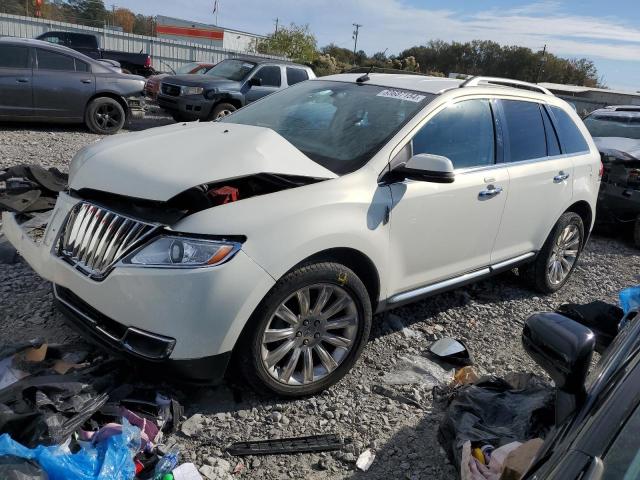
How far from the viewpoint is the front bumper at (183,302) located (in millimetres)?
2521

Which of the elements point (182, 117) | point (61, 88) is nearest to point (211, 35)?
point (182, 117)

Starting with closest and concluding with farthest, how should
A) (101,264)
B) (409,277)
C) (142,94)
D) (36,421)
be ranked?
1. (36,421)
2. (101,264)
3. (409,277)
4. (142,94)

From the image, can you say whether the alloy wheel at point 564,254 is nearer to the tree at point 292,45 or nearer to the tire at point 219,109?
the tire at point 219,109

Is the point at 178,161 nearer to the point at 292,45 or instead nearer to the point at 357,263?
the point at 357,263

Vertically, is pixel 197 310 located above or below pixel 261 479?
above

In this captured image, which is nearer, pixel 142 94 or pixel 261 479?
pixel 261 479

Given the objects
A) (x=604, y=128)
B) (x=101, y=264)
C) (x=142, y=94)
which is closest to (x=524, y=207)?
(x=101, y=264)

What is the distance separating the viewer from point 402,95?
3.78 m

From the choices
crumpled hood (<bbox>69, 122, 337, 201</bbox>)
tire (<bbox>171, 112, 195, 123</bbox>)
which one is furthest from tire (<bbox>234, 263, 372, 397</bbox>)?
tire (<bbox>171, 112, 195, 123</bbox>)

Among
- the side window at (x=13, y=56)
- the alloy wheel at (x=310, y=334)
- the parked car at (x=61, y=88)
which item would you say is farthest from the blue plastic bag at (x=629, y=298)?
the side window at (x=13, y=56)

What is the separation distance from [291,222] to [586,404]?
5.27 ft

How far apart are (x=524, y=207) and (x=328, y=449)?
249 centimetres

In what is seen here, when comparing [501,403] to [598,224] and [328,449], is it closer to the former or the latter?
[328,449]

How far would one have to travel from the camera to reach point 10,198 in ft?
14.2
